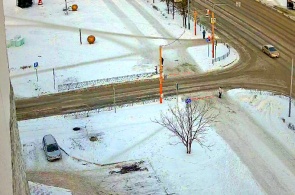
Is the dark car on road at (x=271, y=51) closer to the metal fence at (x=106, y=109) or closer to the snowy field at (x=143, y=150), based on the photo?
the metal fence at (x=106, y=109)

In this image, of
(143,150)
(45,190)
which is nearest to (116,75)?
(143,150)

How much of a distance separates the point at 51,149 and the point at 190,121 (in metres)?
10.4

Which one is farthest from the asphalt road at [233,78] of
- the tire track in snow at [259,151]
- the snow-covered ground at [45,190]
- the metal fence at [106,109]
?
the snow-covered ground at [45,190]

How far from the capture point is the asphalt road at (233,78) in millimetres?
52688

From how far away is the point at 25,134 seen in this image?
46688 millimetres

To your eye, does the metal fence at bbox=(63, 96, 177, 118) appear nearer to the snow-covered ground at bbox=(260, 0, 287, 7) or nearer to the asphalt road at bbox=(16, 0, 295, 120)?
the asphalt road at bbox=(16, 0, 295, 120)

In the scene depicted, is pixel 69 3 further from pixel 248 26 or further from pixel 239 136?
pixel 239 136

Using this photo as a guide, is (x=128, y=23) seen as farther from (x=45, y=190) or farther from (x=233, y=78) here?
(x=45, y=190)

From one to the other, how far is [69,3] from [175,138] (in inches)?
1764

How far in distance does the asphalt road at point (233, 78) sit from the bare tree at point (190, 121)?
4.71m

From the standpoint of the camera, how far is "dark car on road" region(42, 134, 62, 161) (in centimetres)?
4199

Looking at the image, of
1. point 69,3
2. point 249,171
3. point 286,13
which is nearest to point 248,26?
point 286,13

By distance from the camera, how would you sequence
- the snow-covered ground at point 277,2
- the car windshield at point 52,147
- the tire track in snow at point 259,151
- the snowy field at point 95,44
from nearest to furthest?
the tire track in snow at point 259,151 < the car windshield at point 52,147 < the snowy field at point 95,44 < the snow-covered ground at point 277,2

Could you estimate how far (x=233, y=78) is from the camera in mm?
57906
